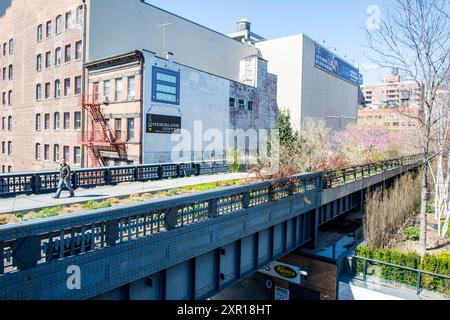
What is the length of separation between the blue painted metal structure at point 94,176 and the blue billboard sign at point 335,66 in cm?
3734

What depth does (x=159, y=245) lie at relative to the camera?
786cm

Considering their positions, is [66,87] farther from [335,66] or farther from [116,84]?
[335,66]

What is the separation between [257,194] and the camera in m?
12.0

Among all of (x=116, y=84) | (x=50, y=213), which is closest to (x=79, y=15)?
(x=116, y=84)

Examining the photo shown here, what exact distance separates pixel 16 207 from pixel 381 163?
2420cm

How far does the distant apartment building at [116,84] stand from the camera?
91.6ft

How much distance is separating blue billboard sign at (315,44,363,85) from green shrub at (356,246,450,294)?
139 feet

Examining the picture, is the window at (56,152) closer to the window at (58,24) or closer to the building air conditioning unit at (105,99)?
the building air conditioning unit at (105,99)

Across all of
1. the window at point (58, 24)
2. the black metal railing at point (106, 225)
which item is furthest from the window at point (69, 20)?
the black metal railing at point (106, 225)

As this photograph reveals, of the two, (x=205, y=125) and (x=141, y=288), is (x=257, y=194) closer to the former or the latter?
(x=141, y=288)

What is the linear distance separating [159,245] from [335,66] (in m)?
59.4

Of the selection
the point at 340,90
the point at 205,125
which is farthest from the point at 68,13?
the point at 340,90

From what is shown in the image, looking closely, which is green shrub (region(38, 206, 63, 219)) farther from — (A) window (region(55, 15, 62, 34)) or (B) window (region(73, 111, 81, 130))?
(A) window (region(55, 15, 62, 34))

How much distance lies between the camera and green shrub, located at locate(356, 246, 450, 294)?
14377 millimetres
